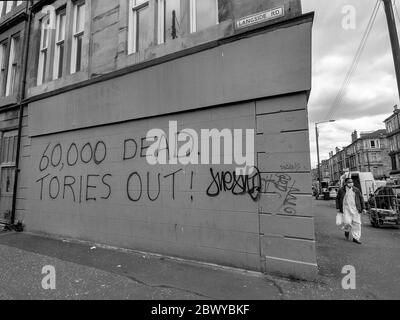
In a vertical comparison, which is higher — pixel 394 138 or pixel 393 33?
pixel 394 138

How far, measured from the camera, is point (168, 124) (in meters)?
5.93

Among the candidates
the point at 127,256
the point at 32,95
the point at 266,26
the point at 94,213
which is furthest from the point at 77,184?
the point at 266,26

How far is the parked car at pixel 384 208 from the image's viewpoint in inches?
393

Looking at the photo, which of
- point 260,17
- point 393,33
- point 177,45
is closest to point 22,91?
point 177,45

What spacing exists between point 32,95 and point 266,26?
7.58 metres

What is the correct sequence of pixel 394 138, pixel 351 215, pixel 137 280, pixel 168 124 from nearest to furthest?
pixel 137 280 < pixel 168 124 < pixel 351 215 < pixel 394 138

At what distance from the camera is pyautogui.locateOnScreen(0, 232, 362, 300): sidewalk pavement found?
3910mm

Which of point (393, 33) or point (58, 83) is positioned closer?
point (393, 33)

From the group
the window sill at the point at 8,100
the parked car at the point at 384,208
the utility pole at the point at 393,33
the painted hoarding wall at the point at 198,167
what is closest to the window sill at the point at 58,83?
the painted hoarding wall at the point at 198,167

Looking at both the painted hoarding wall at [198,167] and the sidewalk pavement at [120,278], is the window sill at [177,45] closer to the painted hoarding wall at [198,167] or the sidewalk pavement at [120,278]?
the painted hoarding wall at [198,167]

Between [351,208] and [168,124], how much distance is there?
5.50 m

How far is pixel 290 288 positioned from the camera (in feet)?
13.5

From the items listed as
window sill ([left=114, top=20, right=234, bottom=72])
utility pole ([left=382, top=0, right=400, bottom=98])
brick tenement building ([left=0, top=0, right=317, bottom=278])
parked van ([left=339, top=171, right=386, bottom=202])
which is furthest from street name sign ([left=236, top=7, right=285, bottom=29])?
parked van ([left=339, top=171, right=386, bottom=202])

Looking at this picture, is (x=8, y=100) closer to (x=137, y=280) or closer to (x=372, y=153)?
(x=137, y=280)
